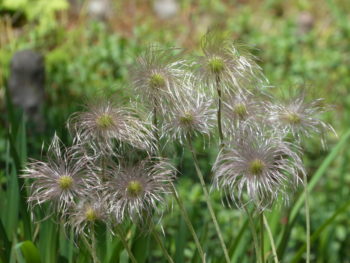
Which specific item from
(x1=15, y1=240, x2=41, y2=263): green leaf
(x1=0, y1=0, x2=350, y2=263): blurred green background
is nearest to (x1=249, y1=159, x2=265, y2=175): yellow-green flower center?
(x1=15, y1=240, x2=41, y2=263): green leaf

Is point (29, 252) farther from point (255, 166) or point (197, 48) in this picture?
point (197, 48)

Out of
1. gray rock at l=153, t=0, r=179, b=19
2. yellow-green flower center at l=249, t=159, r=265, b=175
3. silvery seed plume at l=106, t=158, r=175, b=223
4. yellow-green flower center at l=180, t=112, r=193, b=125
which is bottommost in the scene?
silvery seed plume at l=106, t=158, r=175, b=223

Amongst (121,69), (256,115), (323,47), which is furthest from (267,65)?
(256,115)

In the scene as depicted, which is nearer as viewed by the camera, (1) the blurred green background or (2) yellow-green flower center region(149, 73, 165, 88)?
(2) yellow-green flower center region(149, 73, 165, 88)

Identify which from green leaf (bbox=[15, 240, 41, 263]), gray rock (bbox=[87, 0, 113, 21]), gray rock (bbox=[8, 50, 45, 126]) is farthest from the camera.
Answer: gray rock (bbox=[87, 0, 113, 21])

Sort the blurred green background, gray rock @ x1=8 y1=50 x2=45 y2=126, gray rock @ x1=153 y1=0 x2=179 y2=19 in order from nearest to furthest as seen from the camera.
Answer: the blurred green background < gray rock @ x1=8 y1=50 x2=45 y2=126 < gray rock @ x1=153 y1=0 x2=179 y2=19

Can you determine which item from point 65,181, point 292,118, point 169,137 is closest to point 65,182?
point 65,181

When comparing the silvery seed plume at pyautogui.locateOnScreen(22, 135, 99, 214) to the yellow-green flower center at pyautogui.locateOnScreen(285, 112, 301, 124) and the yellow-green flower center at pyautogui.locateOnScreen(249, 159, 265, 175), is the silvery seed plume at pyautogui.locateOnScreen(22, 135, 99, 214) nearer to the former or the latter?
the yellow-green flower center at pyautogui.locateOnScreen(249, 159, 265, 175)

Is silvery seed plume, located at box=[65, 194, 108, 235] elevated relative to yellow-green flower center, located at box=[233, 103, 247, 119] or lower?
lower
